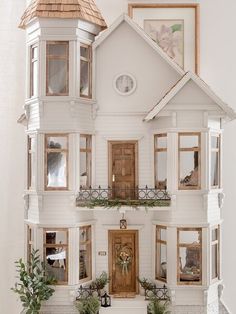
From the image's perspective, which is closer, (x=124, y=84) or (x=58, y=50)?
(x=58, y=50)

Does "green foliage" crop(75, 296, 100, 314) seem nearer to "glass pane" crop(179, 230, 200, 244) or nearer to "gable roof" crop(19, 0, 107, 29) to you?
"glass pane" crop(179, 230, 200, 244)

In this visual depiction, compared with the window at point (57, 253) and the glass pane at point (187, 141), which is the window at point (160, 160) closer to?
the glass pane at point (187, 141)

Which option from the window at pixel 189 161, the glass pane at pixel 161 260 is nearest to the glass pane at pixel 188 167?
the window at pixel 189 161

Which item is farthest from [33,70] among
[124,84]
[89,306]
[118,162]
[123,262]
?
[89,306]

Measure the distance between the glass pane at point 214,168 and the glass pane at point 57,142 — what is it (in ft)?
6.09

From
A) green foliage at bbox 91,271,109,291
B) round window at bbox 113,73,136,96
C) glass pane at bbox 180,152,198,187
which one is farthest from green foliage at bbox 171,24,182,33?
→ green foliage at bbox 91,271,109,291

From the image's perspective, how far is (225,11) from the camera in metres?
7.62

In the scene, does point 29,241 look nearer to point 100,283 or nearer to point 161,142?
point 100,283

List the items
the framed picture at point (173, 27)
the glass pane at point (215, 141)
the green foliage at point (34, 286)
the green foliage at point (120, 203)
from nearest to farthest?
the green foliage at point (34, 286)
the green foliage at point (120, 203)
the glass pane at point (215, 141)
the framed picture at point (173, 27)

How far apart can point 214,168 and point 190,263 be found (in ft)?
4.01

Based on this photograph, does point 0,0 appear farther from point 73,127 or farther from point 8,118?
point 73,127

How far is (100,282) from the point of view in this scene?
22.0 ft

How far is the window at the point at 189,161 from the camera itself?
21.5ft

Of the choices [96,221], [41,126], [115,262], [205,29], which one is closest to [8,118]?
[41,126]
